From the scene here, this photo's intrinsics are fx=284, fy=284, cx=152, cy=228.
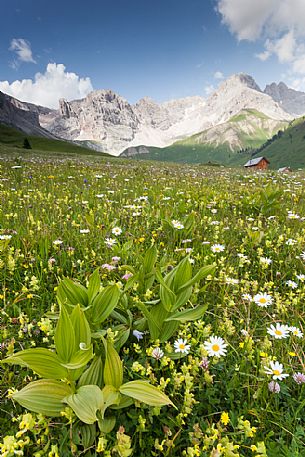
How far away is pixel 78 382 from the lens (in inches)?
78.2

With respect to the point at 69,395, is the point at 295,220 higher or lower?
higher

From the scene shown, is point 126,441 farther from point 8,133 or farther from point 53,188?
point 8,133

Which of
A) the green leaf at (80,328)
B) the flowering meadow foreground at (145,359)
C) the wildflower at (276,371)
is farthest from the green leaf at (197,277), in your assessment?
the green leaf at (80,328)

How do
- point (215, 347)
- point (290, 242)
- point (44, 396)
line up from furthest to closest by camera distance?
point (290, 242) < point (215, 347) < point (44, 396)

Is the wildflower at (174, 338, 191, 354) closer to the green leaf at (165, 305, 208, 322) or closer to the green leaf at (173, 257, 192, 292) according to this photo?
the green leaf at (165, 305, 208, 322)

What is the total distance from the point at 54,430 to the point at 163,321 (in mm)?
1093

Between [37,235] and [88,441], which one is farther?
[37,235]

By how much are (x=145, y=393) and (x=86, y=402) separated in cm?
36

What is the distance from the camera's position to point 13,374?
2248 millimetres

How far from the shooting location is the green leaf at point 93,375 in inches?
76.7

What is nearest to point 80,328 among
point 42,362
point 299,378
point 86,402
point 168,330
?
point 42,362

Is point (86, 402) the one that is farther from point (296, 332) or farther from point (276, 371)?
point (296, 332)

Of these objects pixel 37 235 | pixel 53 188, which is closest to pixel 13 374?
pixel 37 235

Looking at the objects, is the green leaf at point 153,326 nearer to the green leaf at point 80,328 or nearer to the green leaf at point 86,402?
the green leaf at point 80,328
